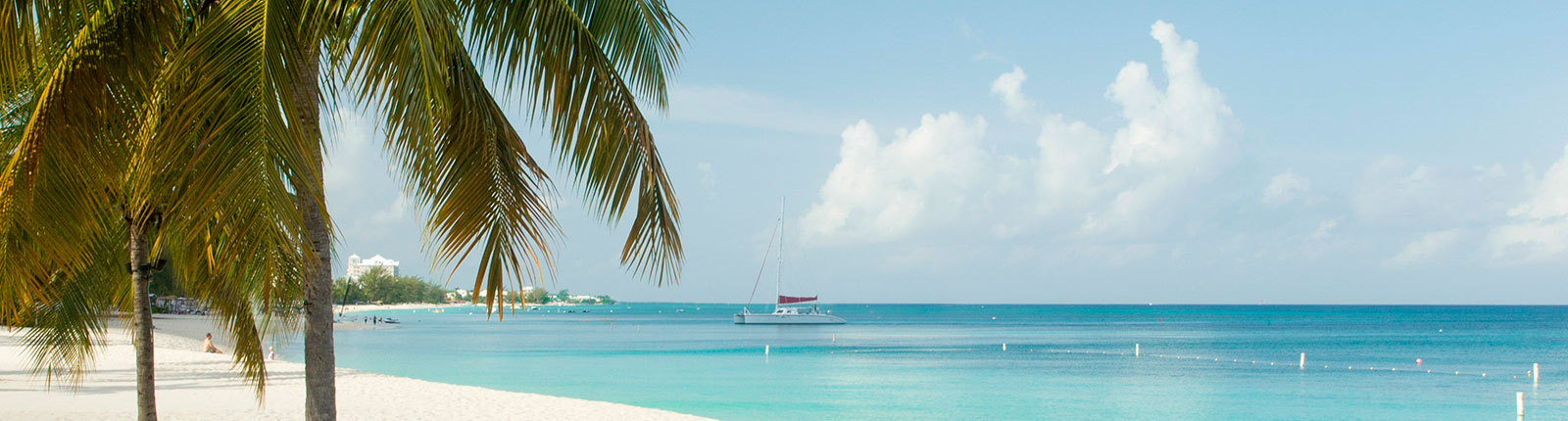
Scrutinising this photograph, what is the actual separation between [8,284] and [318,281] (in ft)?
4.22

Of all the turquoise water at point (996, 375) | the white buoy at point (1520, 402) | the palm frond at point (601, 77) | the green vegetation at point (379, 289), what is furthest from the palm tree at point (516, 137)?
the green vegetation at point (379, 289)

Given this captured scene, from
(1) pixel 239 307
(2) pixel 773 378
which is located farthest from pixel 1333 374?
(1) pixel 239 307

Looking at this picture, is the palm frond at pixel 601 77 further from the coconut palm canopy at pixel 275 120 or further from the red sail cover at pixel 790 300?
the red sail cover at pixel 790 300

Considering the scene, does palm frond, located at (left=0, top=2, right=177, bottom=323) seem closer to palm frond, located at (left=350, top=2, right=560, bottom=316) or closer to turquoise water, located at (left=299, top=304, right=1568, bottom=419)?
palm frond, located at (left=350, top=2, right=560, bottom=316)

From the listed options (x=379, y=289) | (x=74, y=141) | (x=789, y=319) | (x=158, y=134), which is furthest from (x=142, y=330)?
(x=379, y=289)

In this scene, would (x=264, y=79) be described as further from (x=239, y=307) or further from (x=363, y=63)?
(x=239, y=307)

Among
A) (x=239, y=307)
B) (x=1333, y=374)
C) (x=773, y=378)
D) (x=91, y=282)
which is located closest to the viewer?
(x=239, y=307)

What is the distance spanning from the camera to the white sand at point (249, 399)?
16.8 meters

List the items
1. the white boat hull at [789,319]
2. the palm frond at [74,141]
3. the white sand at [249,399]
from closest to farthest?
1. the palm frond at [74,141]
2. the white sand at [249,399]
3. the white boat hull at [789,319]

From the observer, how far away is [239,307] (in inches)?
340

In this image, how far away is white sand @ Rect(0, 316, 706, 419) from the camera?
55.0 ft

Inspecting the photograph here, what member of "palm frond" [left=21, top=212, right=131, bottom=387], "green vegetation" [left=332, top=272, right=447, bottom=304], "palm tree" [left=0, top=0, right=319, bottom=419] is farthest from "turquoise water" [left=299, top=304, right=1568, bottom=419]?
"green vegetation" [left=332, top=272, right=447, bottom=304]

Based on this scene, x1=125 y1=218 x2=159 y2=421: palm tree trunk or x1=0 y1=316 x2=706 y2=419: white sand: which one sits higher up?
x1=125 y1=218 x2=159 y2=421: palm tree trunk

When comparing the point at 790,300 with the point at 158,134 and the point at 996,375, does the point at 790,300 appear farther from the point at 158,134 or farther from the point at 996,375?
the point at 158,134
